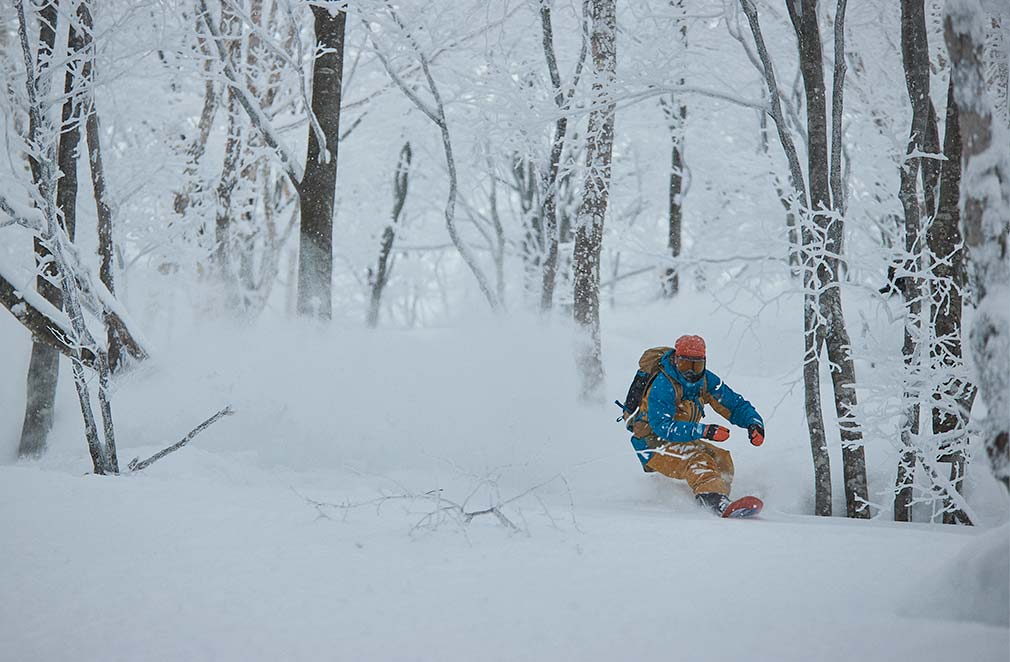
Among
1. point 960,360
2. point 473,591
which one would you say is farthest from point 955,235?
point 473,591

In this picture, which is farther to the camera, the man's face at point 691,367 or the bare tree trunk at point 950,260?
the man's face at point 691,367

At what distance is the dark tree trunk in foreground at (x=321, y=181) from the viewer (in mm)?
7762

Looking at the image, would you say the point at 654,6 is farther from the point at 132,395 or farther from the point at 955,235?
the point at 132,395

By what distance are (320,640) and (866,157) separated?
38.7 ft

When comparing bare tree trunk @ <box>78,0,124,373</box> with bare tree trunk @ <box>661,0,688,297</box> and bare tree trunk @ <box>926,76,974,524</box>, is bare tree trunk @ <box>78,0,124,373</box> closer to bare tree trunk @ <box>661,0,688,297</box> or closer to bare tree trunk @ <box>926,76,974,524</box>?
bare tree trunk @ <box>926,76,974,524</box>

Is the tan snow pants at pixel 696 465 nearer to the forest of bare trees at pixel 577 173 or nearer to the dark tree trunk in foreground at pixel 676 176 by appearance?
the forest of bare trees at pixel 577 173

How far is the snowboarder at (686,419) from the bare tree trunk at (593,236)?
2501 millimetres

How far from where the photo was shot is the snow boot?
5332 millimetres

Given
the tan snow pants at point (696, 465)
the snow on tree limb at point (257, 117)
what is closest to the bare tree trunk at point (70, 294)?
the snow on tree limb at point (257, 117)

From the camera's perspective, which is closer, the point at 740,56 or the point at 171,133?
the point at 740,56

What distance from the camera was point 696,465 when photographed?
5.50m

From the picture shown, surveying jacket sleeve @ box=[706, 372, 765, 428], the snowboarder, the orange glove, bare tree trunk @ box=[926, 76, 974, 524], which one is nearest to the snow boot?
the snowboarder

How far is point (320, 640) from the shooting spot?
266cm

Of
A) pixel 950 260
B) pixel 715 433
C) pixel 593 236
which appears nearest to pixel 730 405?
pixel 715 433
